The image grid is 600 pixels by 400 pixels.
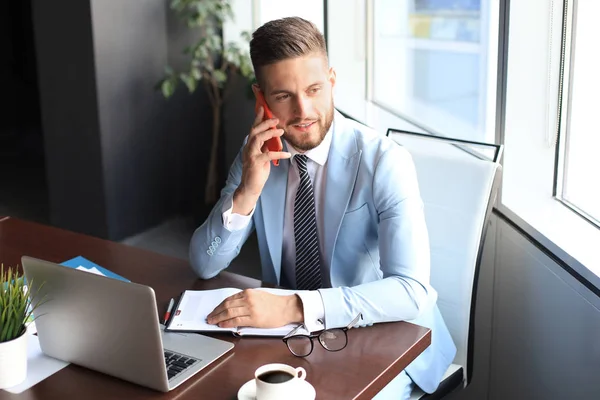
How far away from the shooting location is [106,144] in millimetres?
3926

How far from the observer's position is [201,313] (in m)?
1.68

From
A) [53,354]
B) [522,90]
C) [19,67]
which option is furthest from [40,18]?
[19,67]

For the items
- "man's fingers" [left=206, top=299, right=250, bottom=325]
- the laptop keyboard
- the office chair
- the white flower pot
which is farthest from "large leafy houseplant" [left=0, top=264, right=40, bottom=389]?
the office chair

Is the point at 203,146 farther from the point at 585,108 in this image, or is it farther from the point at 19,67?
the point at 19,67

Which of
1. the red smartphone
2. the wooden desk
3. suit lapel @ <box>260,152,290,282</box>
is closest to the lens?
the wooden desk

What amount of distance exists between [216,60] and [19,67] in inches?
131

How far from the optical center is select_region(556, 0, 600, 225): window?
2137 mm

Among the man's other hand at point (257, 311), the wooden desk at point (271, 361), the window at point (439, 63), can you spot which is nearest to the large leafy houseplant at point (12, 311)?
the wooden desk at point (271, 361)

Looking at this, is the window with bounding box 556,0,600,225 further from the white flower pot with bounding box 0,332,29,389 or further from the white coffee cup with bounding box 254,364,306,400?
the white flower pot with bounding box 0,332,29,389

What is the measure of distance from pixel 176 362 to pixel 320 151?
68 centimetres

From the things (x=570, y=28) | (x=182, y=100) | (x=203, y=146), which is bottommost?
(x=203, y=146)

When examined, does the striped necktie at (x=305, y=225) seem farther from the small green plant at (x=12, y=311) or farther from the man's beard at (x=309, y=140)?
the small green plant at (x=12, y=311)

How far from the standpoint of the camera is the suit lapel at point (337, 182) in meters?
1.91

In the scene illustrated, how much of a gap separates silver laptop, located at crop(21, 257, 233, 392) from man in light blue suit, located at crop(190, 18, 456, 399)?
0.19 metres
